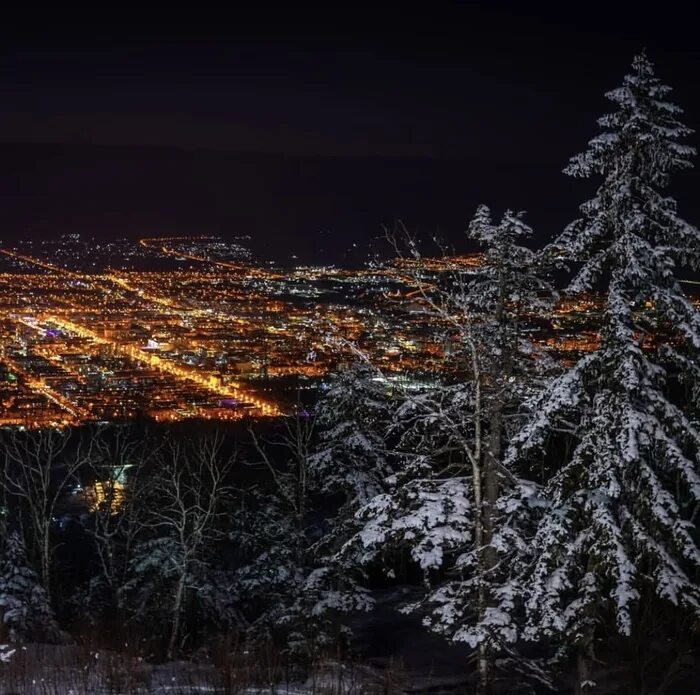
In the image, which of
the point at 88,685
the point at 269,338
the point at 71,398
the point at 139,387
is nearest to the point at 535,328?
the point at 88,685

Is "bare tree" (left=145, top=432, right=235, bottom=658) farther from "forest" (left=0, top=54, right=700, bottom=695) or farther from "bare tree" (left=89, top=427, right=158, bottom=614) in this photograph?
"forest" (left=0, top=54, right=700, bottom=695)

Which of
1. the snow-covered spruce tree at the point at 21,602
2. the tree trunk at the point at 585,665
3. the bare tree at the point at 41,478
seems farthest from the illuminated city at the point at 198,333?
the snow-covered spruce tree at the point at 21,602

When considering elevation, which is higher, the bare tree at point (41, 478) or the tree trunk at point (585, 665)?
the bare tree at point (41, 478)

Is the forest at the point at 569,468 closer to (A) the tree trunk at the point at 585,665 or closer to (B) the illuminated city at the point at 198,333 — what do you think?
(A) the tree trunk at the point at 585,665

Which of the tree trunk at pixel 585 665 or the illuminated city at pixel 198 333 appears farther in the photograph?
the illuminated city at pixel 198 333

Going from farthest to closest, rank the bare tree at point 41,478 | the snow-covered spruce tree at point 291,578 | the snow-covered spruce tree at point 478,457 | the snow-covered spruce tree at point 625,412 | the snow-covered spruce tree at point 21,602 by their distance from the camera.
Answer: the bare tree at point 41,478, the snow-covered spruce tree at point 291,578, the snow-covered spruce tree at point 21,602, the snow-covered spruce tree at point 478,457, the snow-covered spruce tree at point 625,412

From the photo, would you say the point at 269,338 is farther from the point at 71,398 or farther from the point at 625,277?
the point at 625,277

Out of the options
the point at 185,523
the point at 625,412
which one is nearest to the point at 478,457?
the point at 625,412
